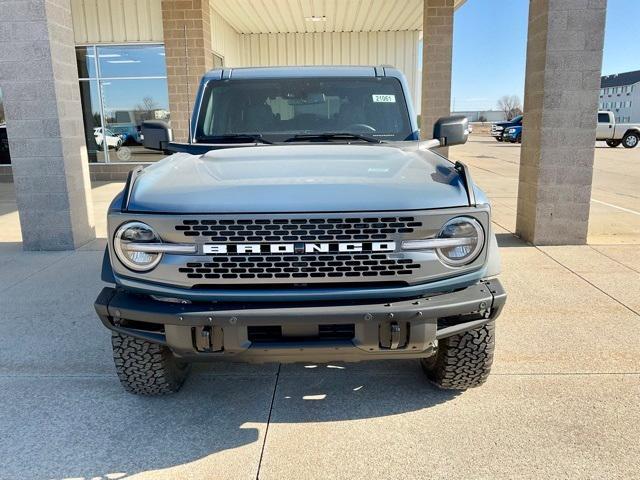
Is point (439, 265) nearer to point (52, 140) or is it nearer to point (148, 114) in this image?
point (52, 140)

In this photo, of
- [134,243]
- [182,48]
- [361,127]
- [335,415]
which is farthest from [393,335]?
[182,48]

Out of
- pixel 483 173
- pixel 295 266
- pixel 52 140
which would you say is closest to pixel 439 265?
pixel 295 266

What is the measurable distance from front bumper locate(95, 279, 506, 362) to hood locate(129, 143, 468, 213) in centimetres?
46

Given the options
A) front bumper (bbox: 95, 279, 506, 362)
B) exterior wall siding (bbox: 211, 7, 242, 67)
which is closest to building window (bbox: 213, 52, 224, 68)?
exterior wall siding (bbox: 211, 7, 242, 67)

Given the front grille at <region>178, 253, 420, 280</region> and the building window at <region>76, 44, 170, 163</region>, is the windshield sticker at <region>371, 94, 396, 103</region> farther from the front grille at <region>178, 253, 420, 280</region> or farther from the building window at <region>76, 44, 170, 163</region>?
the building window at <region>76, 44, 170, 163</region>

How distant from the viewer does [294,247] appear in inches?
102

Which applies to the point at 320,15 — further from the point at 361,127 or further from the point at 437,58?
the point at 361,127

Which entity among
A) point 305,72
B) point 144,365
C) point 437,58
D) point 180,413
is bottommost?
point 180,413

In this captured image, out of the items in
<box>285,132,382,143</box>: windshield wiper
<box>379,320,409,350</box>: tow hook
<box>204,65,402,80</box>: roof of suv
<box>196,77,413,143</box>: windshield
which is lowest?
<box>379,320,409,350</box>: tow hook

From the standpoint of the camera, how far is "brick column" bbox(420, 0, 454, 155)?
13.5m

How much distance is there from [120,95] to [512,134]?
25.6m

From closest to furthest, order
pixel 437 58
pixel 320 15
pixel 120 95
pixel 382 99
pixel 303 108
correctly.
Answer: pixel 303 108
pixel 382 99
pixel 437 58
pixel 120 95
pixel 320 15

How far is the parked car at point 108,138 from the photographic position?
1448cm

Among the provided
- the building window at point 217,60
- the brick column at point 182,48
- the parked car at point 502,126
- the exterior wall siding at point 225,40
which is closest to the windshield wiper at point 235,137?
the brick column at point 182,48
